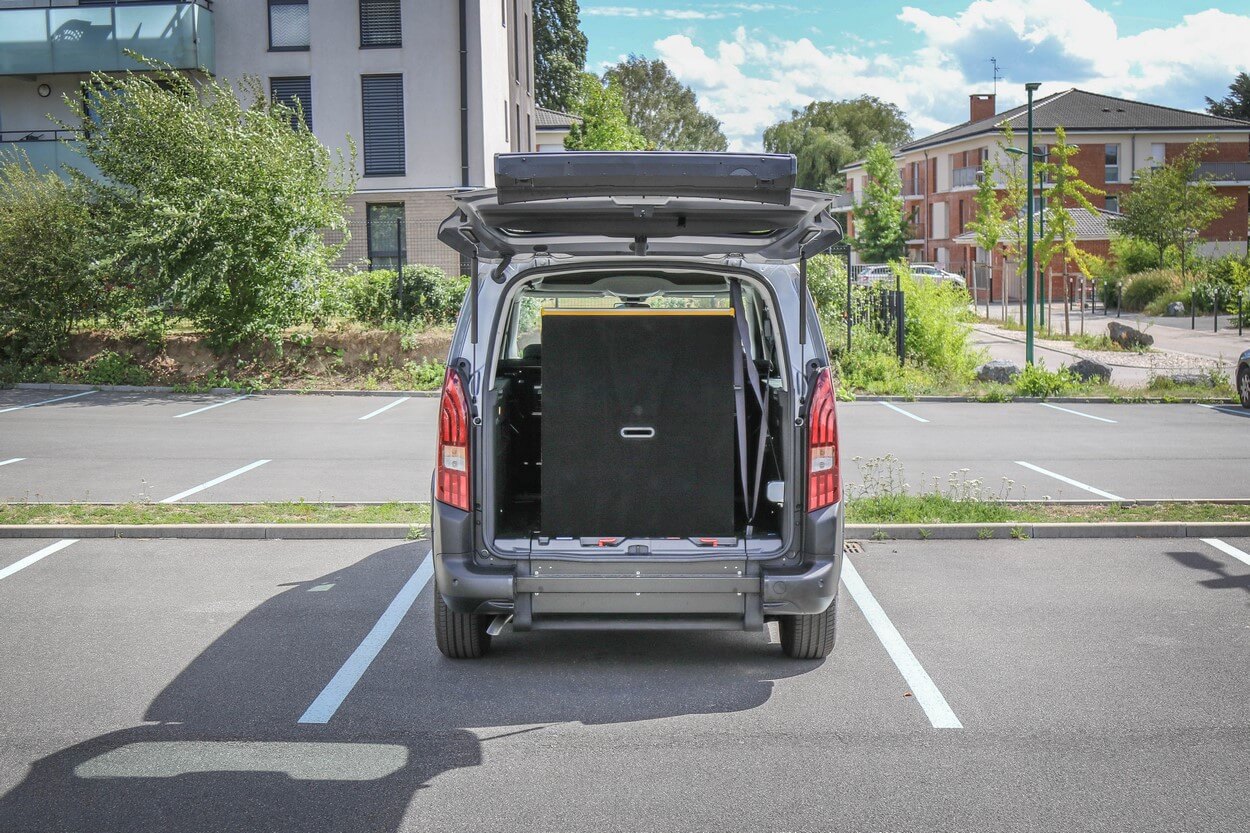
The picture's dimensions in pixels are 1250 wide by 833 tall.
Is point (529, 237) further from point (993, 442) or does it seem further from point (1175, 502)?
point (993, 442)

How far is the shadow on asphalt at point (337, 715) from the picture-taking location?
4.25 metres

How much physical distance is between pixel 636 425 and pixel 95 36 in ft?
91.4

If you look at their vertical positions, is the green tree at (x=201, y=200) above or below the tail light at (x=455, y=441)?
above

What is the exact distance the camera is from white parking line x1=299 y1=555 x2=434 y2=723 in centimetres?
529

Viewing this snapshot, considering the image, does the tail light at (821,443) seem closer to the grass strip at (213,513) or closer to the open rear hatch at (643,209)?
the open rear hatch at (643,209)

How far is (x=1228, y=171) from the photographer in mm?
60250

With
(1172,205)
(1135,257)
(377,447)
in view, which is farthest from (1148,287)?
(377,447)

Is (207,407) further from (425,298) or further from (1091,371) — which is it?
(1091,371)

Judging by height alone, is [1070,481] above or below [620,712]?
above

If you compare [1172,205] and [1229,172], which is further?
[1229,172]

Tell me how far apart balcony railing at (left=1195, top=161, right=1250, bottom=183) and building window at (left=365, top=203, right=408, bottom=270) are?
4447cm

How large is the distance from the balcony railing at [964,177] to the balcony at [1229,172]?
10.5 m

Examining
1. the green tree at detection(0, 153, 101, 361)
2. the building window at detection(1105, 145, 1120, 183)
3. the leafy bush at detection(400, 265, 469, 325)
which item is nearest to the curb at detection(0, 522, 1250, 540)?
the green tree at detection(0, 153, 101, 361)

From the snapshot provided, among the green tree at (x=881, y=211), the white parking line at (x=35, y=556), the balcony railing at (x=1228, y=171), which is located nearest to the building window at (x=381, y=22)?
the white parking line at (x=35, y=556)
